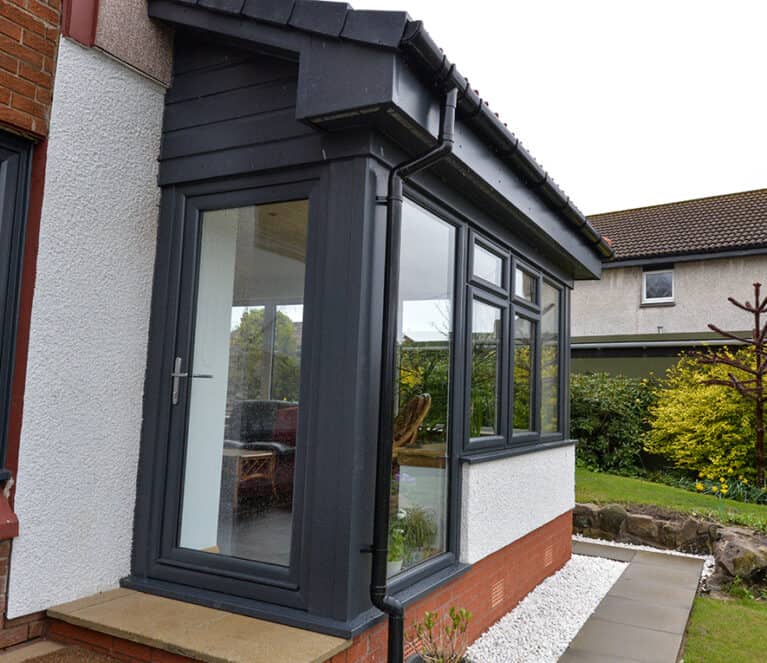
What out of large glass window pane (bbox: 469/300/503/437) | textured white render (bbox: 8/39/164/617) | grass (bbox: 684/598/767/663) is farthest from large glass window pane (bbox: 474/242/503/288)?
grass (bbox: 684/598/767/663)

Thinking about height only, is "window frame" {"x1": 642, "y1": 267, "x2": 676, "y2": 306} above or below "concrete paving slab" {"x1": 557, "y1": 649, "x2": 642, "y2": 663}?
above

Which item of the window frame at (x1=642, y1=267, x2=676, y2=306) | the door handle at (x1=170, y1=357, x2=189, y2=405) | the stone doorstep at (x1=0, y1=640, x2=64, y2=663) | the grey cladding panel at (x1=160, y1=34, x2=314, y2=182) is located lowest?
the stone doorstep at (x1=0, y1=640, x2=64, y2=663)

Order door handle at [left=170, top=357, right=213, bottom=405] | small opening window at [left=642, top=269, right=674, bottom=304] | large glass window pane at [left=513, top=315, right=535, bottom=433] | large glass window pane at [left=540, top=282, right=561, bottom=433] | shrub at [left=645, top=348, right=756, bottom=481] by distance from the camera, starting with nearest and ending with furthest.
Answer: door handle at [left=170, top=357, right=213, bottom=405] < large glass window pane at [left=513, top=315, right=535, bottom=433] < large glass window pane at [left=540, top=282, right=561, bottom=433] < shrub at [left=645, top=348, right=756, bottom=481] < small opening window at [left=642, top=269, right=674, bottom=304]

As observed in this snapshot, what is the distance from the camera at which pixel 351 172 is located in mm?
3145

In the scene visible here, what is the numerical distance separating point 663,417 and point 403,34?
11508mm

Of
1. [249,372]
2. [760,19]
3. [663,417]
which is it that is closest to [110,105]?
[249,372]

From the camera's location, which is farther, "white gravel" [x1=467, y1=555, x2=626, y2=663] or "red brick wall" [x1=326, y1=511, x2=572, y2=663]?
"white gravel" [x1=467, y1=555, x2=626, y2=663]

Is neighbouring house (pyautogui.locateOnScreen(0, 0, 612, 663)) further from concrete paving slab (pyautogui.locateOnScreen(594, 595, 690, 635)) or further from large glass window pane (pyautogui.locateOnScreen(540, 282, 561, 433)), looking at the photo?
large glass window pane (pyautogui.locateOnScreen(540, 282, 561, 433))

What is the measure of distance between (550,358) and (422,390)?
291 cm

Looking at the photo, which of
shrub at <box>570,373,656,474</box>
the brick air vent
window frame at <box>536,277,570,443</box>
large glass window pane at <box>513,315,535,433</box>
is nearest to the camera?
the brick air vent

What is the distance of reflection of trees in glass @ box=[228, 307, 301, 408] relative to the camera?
130 inches

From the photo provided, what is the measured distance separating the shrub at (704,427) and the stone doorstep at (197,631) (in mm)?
10721

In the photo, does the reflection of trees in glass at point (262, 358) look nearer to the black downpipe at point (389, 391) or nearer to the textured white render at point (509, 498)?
the black downpipe at point (389, 391)

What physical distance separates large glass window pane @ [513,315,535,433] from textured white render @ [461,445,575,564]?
Answer: 30 centimetres
